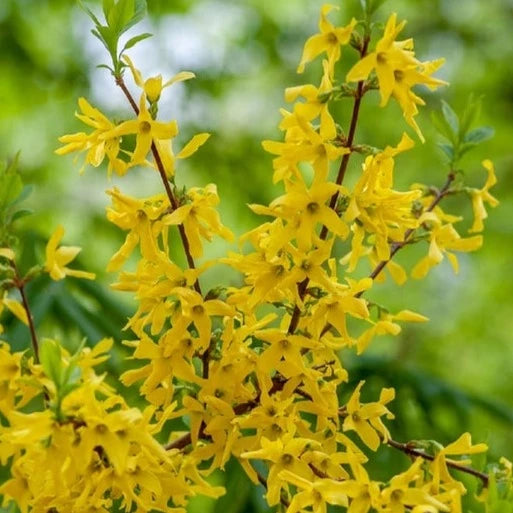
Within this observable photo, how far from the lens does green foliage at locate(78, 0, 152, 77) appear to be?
935mm

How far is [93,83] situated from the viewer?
11.1 feet

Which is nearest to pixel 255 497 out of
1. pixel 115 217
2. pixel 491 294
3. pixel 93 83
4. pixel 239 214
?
pixel 115 217

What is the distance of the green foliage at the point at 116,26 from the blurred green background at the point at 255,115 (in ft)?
4.95

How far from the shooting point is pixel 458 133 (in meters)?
1.18

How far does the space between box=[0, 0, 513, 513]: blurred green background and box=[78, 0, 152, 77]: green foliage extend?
1.51 m

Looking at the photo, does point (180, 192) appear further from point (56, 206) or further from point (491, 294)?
point (491, 294)

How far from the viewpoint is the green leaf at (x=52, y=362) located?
2.59 ft

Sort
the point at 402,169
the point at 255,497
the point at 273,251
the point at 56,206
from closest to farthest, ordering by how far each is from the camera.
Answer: the point at 273,251 < the point at 255,497 < the point at 56,206 < the point at 402,169

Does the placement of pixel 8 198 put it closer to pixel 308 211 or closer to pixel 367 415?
pixel 308 211

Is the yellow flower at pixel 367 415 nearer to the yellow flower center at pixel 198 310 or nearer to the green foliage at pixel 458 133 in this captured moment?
the yellow flower center at pixel 198 310

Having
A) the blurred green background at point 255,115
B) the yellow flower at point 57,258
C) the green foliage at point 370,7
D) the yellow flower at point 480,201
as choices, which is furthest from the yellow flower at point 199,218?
the blurred green background at point 255,115

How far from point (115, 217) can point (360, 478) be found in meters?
0.34

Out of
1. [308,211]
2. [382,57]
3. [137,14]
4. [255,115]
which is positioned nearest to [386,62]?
[382,57]

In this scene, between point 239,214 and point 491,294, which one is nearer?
point 239,214
